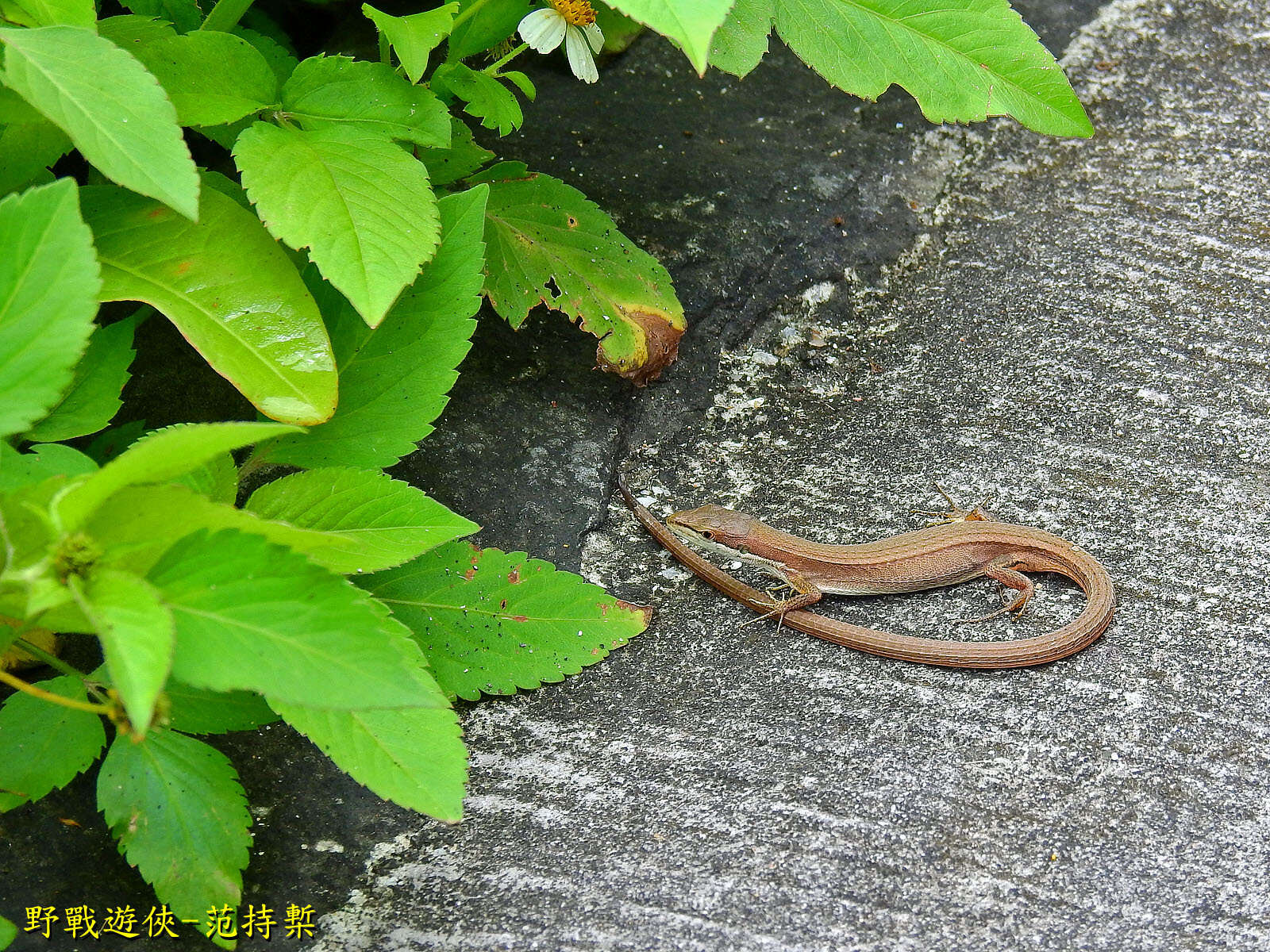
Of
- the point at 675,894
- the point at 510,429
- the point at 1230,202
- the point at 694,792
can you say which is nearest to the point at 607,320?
the point at 510,429

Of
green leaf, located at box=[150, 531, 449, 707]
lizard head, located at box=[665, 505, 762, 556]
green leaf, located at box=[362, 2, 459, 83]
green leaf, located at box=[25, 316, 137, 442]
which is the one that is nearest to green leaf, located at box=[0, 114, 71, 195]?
green leaf, located at box=[25, 316, 137, 442]

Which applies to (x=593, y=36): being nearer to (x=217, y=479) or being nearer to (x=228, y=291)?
(x=228, y=291)

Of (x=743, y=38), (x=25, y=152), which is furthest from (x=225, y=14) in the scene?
(x=743, y=38)

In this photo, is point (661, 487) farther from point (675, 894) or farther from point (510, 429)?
point (675, 894)

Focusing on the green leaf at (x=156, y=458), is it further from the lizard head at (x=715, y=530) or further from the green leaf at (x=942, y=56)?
the green leaf at (x=942, y=56)

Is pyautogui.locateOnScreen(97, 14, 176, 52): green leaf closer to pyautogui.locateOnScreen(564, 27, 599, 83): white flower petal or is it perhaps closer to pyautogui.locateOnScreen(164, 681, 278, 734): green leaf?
pyautogui.locateOnScreen(564, 27, 599, 83): white flower petal
